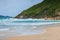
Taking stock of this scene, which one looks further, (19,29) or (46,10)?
(46,10)

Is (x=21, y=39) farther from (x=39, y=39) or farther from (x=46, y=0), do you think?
(x=46, y=0)

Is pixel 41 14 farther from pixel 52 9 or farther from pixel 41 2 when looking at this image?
pixel 41 2

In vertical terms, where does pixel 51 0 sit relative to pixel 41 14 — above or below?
above

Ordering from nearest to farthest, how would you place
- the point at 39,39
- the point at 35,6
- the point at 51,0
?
the point at 39,39
the point at 51,0
the point at 35,6

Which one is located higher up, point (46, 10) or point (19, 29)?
point (46, 10)

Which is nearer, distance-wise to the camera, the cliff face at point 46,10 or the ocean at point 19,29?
the ocean at point 19,29

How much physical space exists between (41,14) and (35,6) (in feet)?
52.7

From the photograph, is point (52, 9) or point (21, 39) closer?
point (21, 39)

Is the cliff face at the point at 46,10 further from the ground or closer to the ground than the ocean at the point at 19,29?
A: further from the ground

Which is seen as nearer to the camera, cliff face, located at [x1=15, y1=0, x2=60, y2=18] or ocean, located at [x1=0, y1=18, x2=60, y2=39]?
ocean, located at [x1=0, y1=18, x2=60, y2=39]

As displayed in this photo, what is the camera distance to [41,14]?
202 feet

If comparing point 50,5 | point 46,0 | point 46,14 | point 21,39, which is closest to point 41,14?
point 46,14

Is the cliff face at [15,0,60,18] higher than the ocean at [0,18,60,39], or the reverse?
the cliff face at [15,0,60,18]

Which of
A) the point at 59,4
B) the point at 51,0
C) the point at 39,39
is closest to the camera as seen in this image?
the point at 39,39
